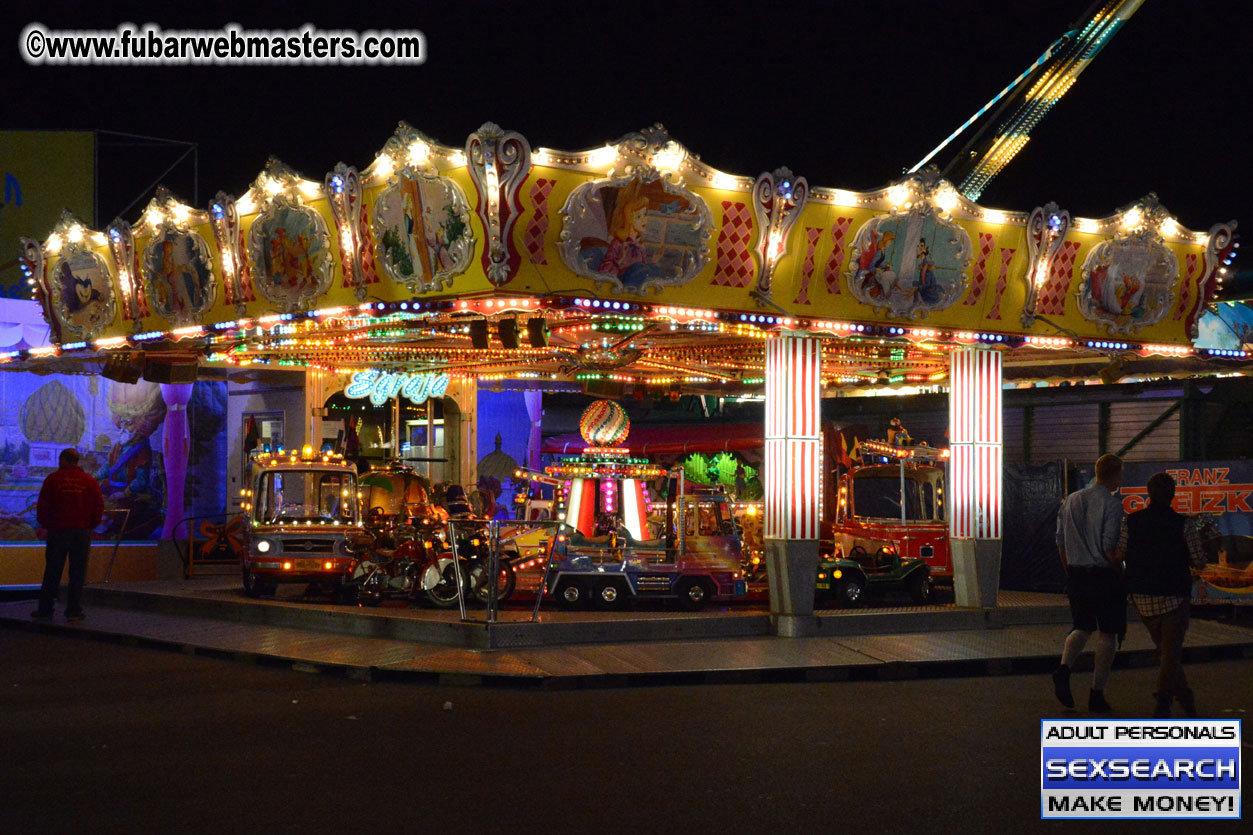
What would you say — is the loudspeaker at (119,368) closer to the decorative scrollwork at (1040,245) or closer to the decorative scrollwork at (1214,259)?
the decorative scrollwork at (1040,245)

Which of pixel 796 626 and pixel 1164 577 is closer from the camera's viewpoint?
pixel 1164 577

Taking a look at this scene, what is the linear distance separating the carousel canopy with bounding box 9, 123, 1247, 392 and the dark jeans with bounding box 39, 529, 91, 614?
9.68 ft

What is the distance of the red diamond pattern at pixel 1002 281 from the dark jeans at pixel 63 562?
11881mm

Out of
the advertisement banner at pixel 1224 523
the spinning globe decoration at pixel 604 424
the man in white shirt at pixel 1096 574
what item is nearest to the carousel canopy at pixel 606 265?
the spinning globe decoration at pixel 604 424

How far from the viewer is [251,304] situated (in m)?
17.1

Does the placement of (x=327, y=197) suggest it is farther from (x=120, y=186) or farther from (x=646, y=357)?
(x=120, y=186)

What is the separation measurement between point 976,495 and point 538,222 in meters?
7.19

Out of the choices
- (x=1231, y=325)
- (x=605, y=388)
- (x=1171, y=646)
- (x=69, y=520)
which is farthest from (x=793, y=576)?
(x=1231, y=325)

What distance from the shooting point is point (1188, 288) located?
1827cm

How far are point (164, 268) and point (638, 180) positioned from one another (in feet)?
23.9

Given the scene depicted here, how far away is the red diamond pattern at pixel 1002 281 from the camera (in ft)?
55.0

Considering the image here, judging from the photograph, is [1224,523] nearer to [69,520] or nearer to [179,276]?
[179,276]

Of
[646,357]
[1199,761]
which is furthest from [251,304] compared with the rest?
[1199,761]

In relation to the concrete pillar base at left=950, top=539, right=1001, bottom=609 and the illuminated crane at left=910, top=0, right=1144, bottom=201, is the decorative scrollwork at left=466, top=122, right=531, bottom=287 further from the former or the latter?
the illuminated crane at left=910, top=0, right=1144, bottom=201
